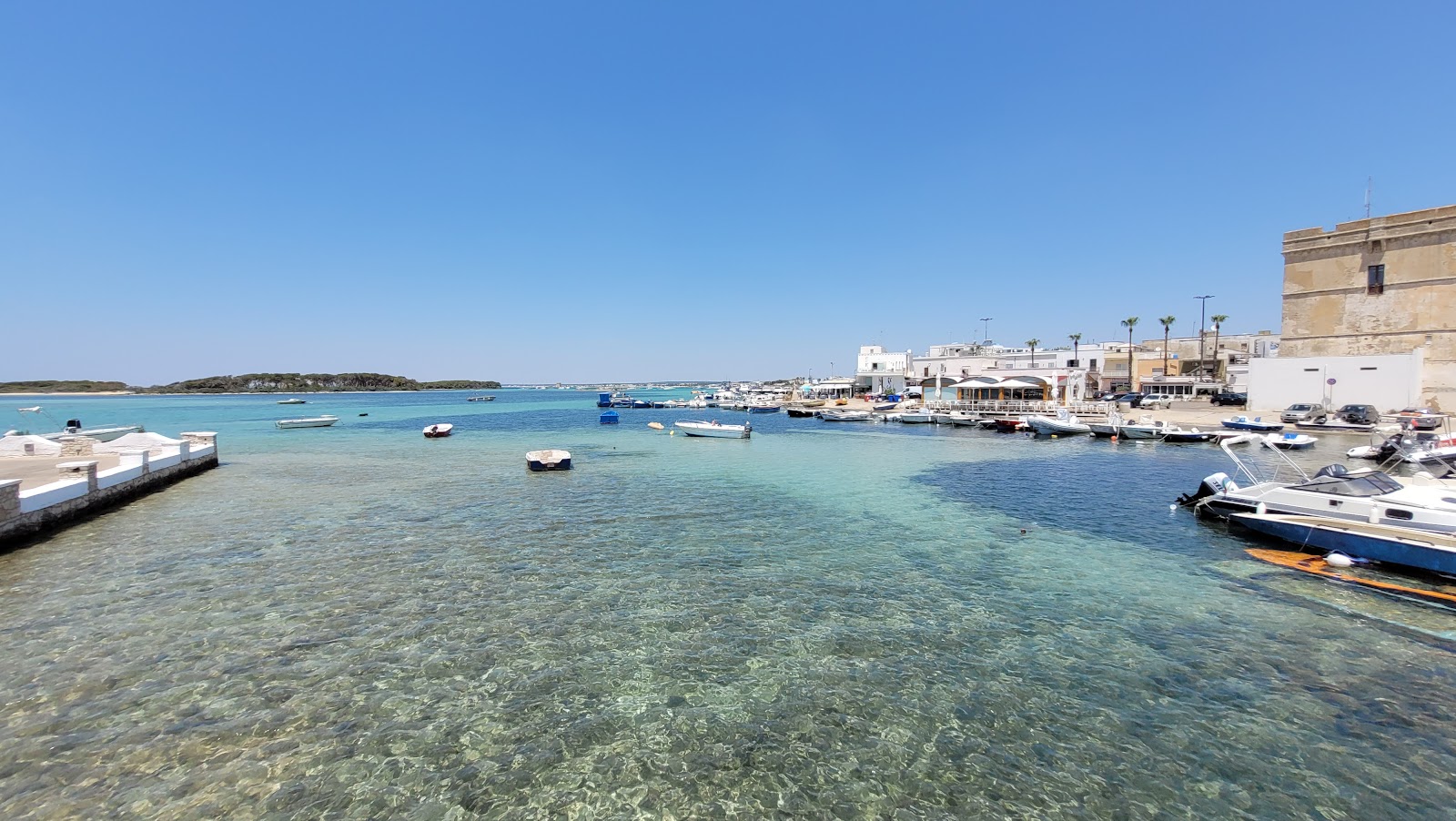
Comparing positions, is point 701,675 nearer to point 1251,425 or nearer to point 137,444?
point 137,444

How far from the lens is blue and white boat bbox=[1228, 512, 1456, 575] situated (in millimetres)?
12875

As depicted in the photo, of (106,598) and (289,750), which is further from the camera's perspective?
(106,598)

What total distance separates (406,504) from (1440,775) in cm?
2499

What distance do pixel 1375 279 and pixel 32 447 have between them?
9458 cm

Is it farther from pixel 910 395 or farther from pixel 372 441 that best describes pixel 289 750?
pixel 910 395

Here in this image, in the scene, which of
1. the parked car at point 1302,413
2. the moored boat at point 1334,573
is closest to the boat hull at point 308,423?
the moored boat at point 1334,573

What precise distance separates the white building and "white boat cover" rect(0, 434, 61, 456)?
314 ft

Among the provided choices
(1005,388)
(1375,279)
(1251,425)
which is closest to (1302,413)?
(1251,425)

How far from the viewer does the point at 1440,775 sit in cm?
650

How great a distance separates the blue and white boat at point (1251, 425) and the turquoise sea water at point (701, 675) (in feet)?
125

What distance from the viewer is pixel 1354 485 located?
1594 cm

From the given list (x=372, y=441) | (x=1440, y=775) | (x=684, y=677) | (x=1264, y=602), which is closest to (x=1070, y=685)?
(x=1440, y=775)

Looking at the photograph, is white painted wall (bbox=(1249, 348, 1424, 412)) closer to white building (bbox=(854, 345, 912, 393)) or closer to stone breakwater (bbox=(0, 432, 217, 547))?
white building (bbox=(854, 345, 912, 393))

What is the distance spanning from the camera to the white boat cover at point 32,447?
24641 millimetres
